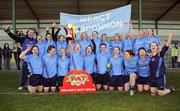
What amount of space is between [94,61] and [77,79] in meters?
1.01

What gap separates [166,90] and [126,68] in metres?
1.38

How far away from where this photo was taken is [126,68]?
1128cm

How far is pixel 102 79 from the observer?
11727mm

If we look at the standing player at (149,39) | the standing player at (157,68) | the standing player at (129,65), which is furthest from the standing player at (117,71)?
the standing player at (157,68)

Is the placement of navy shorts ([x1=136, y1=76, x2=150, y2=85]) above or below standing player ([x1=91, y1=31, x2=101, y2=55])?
below

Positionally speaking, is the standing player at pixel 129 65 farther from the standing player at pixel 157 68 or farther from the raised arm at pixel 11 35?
the raised arm at pixel 11 35

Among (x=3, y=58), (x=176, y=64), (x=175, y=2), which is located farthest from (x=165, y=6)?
(x=3, y=58)

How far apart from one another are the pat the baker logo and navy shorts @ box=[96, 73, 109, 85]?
2.81ft

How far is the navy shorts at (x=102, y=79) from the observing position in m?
11.6

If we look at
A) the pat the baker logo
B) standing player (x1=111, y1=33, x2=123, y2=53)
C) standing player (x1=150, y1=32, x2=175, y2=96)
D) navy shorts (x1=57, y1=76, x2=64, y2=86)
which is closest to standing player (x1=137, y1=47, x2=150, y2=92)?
standing player (x1=150, y1=32, x2=175, y2=96)

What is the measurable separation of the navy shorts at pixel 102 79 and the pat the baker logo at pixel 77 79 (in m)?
0.86

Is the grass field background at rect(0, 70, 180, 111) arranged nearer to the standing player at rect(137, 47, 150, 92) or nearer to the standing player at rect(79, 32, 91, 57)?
the standing player at rect(137, 47, 150, 92)

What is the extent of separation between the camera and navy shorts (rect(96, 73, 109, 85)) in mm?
11648

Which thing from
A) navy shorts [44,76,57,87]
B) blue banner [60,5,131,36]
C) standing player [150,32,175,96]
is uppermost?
blue banner [60,5,131,36]
